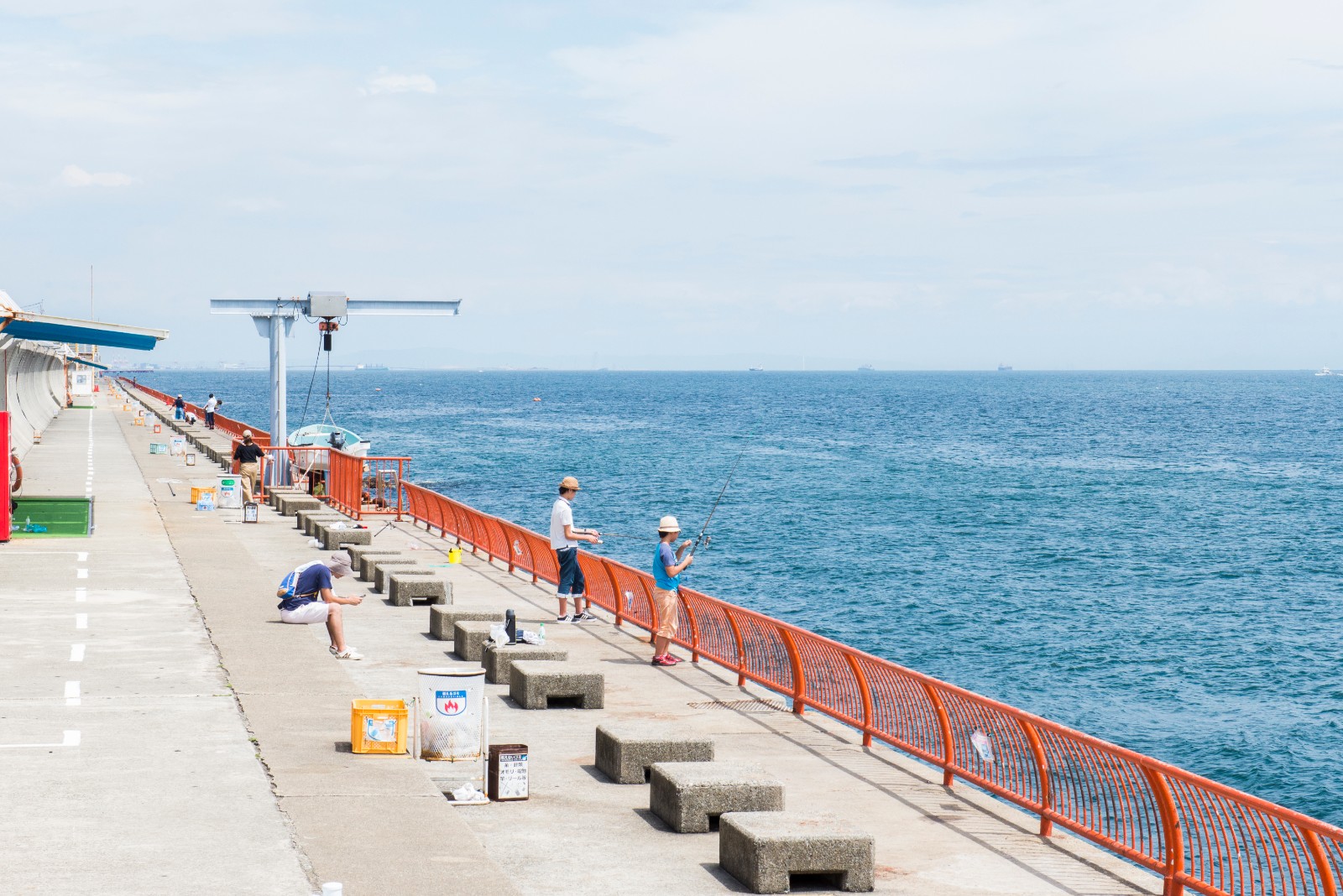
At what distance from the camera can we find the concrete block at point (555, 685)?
16.9m

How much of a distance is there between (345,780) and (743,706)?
6.16 m

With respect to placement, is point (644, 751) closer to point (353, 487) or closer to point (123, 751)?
point (123, 751)

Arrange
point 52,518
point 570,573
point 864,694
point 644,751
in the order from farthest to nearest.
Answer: point 52,518, point 570,573, point 864,694, point 644,751

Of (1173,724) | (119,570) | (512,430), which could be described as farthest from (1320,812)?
(512,430)

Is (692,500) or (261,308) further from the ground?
(261,308)

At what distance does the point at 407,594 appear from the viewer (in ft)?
79.9

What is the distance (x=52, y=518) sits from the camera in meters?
32.2

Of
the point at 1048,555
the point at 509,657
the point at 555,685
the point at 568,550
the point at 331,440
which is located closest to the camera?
the point at 555,685

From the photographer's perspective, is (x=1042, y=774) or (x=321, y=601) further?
(x=321, y=601)

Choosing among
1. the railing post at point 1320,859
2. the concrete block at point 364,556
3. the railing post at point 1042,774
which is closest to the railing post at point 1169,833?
the railing post at point 1320,859

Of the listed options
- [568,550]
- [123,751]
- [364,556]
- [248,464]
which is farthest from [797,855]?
[248,464]

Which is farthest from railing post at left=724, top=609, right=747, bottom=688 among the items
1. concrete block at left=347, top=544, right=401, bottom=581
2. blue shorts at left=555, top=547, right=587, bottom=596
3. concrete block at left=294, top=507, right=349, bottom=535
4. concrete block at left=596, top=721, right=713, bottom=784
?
concrete block at left=294, top=507, right=349, bottom=535

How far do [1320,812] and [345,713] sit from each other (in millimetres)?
16931

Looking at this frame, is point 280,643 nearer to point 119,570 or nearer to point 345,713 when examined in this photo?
point 345,713
